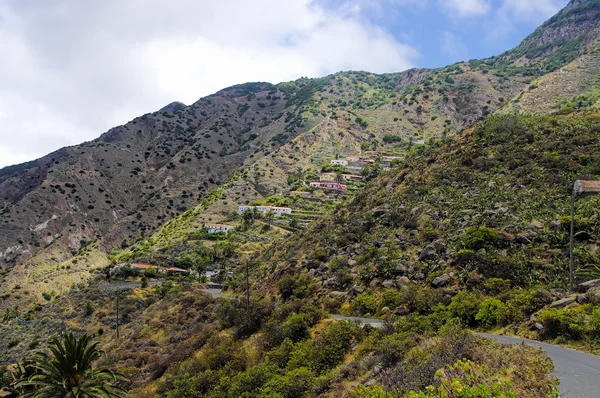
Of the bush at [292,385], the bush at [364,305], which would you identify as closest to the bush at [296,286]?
the bush at [364,305]

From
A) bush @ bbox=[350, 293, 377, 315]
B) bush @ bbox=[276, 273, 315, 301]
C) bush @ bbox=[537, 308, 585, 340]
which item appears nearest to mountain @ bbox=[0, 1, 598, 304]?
bush @ bbox=[276, 273, 315, 301]

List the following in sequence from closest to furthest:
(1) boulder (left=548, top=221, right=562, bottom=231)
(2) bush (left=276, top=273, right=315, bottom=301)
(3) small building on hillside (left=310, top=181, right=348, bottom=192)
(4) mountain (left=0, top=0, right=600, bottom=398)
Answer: (4) mountain (left=0, top=0, right=600, bottom=398) → (1) boulder (left=548, top=221, right=562, bottom=231) → (2) bush (left=276, top=273, right=315, bottom=301) → (3) small building on hillside (left=310, top=181, right=348, bottom=192)

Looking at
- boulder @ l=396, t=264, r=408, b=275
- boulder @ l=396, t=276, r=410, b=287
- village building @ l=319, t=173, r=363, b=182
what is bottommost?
boulder @ l=396, t=276, r=410, b=287

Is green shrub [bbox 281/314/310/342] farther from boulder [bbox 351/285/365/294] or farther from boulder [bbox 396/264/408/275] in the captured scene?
boulder [bbox 396/264/408/275]

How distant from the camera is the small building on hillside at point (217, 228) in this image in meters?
76.3

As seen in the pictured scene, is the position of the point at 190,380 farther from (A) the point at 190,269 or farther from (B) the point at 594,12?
(B) the point at 594,12

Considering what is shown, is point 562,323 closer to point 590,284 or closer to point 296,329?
point 590,284

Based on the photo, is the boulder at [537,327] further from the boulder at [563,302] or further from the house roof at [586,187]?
the house roof at [586,187]

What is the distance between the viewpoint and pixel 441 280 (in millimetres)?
21094

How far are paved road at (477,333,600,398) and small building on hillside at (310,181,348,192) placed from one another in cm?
7501

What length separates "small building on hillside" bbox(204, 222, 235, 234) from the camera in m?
76.3

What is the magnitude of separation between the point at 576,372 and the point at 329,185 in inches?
3154

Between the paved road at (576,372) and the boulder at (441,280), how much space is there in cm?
830

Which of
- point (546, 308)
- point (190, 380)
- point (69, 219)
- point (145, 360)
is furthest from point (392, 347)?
point (69, 219)
